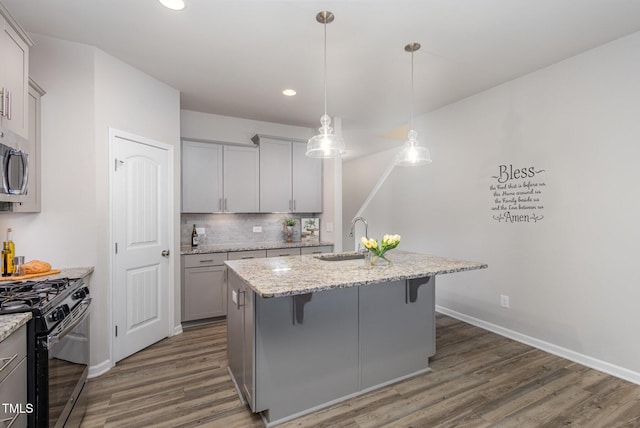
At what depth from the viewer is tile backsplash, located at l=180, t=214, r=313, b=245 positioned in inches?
163

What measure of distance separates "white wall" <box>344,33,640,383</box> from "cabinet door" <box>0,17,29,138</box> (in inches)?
162

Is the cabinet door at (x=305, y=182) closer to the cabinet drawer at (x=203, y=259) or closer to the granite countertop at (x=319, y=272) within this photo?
A: the cabinet drawer at (x=203, y=259)

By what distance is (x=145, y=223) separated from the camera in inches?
121

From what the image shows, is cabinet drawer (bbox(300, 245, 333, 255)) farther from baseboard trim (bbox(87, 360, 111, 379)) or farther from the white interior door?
baseboard trim (bbox(87, 360, 111, 379))

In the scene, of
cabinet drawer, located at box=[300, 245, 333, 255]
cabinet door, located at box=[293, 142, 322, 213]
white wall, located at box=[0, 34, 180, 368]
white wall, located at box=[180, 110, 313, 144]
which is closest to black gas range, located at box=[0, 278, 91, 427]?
white wall, located at box=[0, 34, 180, 368]

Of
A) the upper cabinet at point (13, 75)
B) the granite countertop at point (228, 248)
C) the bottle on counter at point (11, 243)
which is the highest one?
the upper cabinet at point (13, 75)

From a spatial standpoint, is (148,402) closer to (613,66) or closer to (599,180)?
(599,180)

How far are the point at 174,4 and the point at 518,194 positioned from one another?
3475 millimetres

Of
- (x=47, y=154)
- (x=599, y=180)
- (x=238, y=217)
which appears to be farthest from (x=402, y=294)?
(x=47, y=154)

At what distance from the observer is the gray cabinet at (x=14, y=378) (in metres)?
1.23

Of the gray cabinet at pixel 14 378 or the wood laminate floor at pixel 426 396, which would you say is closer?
the gray cabinet at pixel 14 378

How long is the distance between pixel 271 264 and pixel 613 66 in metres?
3.26

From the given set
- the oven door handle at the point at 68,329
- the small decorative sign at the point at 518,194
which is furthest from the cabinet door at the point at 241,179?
the small decorative sign at the point at 518,194

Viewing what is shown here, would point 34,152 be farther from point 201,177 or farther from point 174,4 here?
point 201,177
